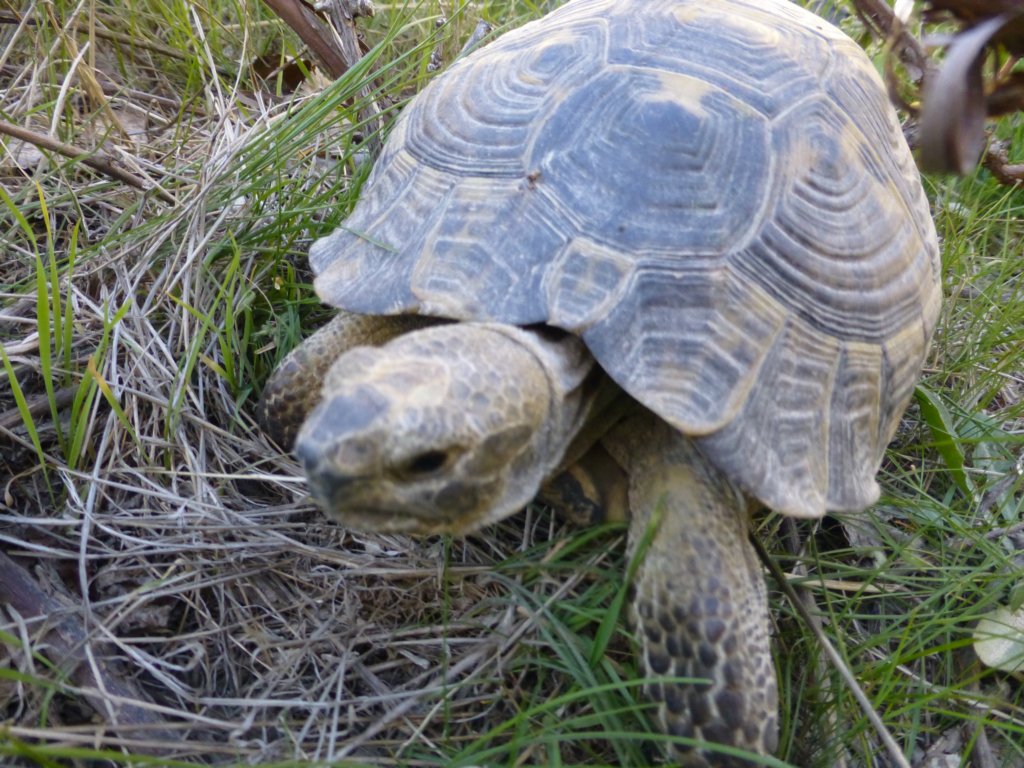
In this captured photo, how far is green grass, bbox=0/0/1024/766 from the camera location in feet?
5.03

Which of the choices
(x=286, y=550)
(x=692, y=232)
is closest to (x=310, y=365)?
(x=286, y=550)

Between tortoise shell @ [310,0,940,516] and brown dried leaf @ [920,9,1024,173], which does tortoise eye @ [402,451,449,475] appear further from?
brown dried leaf @ [920,9,1024,173]

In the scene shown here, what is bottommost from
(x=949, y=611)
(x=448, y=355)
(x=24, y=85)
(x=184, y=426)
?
(x=949, y=611)

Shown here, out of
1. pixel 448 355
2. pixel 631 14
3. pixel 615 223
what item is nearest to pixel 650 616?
pixel 448 355

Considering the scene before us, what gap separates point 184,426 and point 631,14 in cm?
153

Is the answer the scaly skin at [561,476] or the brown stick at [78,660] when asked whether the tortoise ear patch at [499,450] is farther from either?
the brown stick at [78,660]

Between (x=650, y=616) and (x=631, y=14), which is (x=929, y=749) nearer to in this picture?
(x=650, y=616)

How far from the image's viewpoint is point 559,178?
5.45ft

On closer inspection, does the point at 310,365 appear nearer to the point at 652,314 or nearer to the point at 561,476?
the point at 561,476

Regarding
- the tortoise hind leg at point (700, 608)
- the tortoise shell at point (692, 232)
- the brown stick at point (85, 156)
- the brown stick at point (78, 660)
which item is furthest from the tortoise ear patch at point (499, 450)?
the brown stick at point (85, 156)

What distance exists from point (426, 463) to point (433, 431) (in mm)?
69

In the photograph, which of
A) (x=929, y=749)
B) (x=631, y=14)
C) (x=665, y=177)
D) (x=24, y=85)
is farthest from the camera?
(x=24, y=85)

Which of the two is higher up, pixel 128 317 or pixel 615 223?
pixel 615 223

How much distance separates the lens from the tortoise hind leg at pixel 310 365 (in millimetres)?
1858
